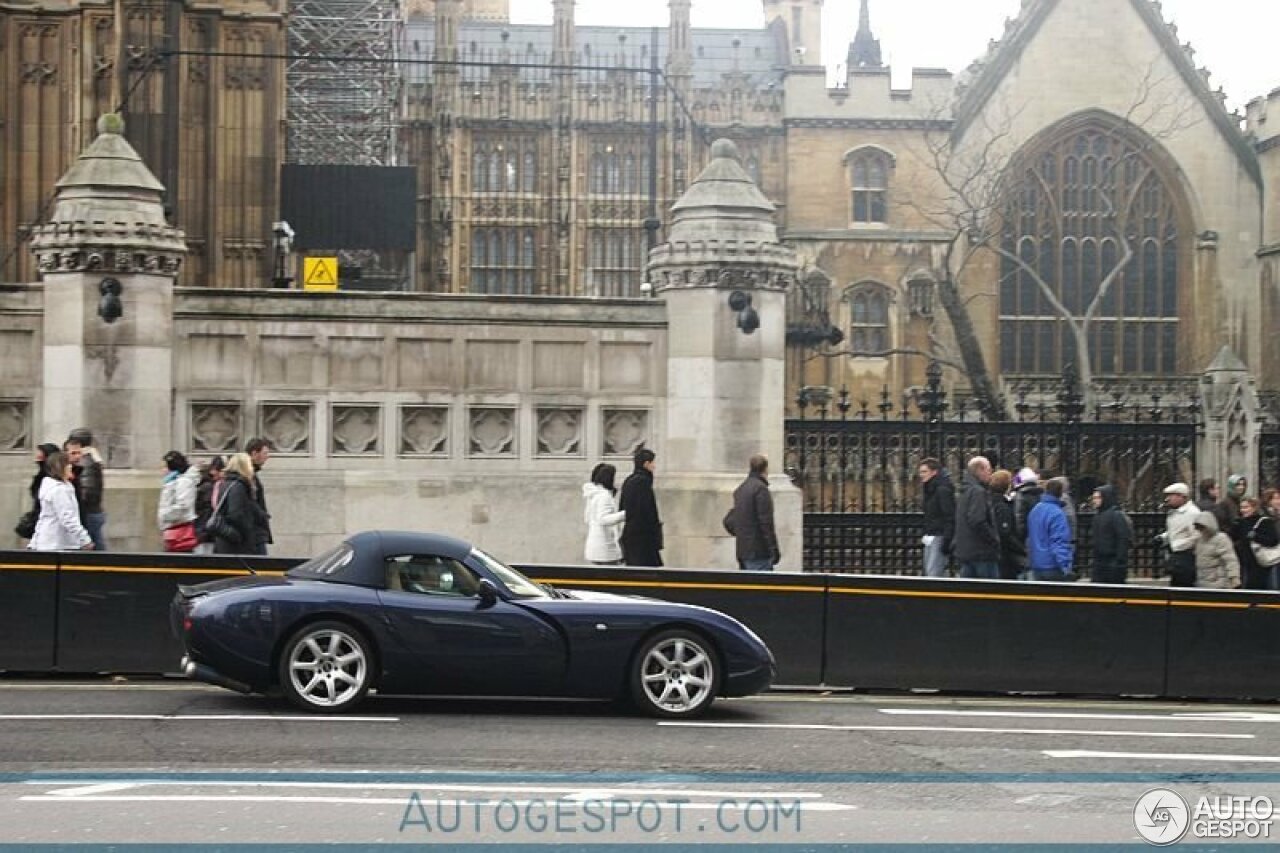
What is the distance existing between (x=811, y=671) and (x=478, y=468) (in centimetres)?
584

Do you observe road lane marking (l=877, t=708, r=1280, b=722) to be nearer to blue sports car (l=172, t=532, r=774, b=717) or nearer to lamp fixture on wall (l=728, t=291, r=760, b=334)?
blue sports car (l=172, t=532, r=774, b=717)

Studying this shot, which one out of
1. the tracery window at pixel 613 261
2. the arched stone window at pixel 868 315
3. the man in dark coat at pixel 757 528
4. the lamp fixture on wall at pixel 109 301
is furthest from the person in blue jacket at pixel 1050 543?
the tracery window at pixel 613 261

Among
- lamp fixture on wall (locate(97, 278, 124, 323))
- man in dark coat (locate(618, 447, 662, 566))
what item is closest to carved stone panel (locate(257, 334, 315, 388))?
lamp fixture on wall (locate(97, 278, 124, 323))

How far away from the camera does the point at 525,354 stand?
19844mm

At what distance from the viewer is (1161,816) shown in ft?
30.2

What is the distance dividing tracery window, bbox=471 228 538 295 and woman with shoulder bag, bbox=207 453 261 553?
49484 millimetres

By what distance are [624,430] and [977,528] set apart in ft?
14.0

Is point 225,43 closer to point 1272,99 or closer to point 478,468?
point 478,468

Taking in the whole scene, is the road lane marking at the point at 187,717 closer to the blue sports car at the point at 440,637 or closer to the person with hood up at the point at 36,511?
the blue sports car at the point at 440,637

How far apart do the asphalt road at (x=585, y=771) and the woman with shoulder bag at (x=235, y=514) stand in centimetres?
183

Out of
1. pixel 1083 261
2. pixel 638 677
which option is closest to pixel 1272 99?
pixel 1083 261

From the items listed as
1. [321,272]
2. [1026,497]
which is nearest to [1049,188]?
[321,272]

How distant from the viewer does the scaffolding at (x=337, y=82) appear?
48.9 metres

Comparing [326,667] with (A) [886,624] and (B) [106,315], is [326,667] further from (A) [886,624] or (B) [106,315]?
(B) [106,315]
